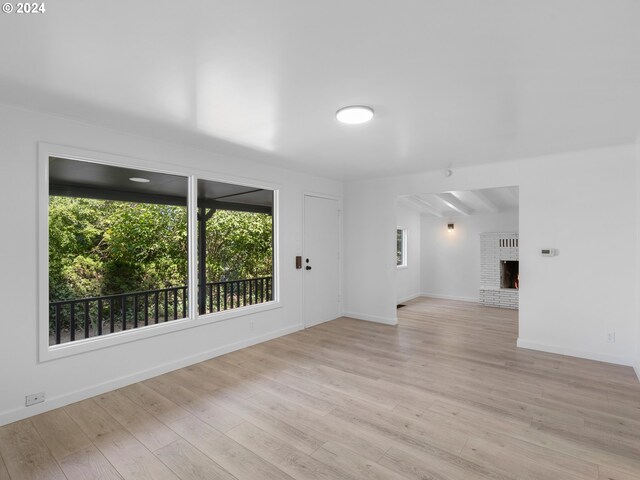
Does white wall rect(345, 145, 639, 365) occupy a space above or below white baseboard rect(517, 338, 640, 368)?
above

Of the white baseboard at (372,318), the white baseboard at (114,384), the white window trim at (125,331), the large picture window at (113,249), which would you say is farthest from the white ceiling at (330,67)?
the white baseboard at (372,318)

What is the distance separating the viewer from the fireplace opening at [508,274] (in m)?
7.46

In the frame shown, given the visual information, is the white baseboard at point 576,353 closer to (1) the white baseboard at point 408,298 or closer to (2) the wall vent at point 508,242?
(1) the white baseboard at point 408,298

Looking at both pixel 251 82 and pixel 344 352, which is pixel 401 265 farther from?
pixel 251 82

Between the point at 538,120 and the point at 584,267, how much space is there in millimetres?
2085

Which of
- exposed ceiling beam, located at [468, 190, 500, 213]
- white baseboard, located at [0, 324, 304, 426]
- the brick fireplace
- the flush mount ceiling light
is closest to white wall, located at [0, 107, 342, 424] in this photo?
white baseboard, located at [0, 324, 304, 426]

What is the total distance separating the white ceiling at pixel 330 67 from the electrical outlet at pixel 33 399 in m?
2.31

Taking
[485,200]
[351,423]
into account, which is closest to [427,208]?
[485,200]

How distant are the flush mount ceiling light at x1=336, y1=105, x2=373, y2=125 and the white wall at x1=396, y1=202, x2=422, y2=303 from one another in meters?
5.16

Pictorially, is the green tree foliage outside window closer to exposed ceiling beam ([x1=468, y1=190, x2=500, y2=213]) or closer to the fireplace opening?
exposed ceiling beam ([x1=468, y1=190, x2=500, y2=213])

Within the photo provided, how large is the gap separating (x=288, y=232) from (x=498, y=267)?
5236mm

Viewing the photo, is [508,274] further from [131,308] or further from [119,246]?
[119,246]

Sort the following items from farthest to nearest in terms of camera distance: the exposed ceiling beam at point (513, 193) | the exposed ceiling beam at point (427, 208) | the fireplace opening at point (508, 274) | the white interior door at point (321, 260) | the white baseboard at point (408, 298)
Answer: the white baseboard at point (408, 298)
the fireplace opening at point (508, 274)
the exposed ceiling beam at point (427, 208)
the exposed ceiling beam at point (513, 193)
the white interior door at point (321, 260)

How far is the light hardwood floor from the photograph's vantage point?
201 cm
